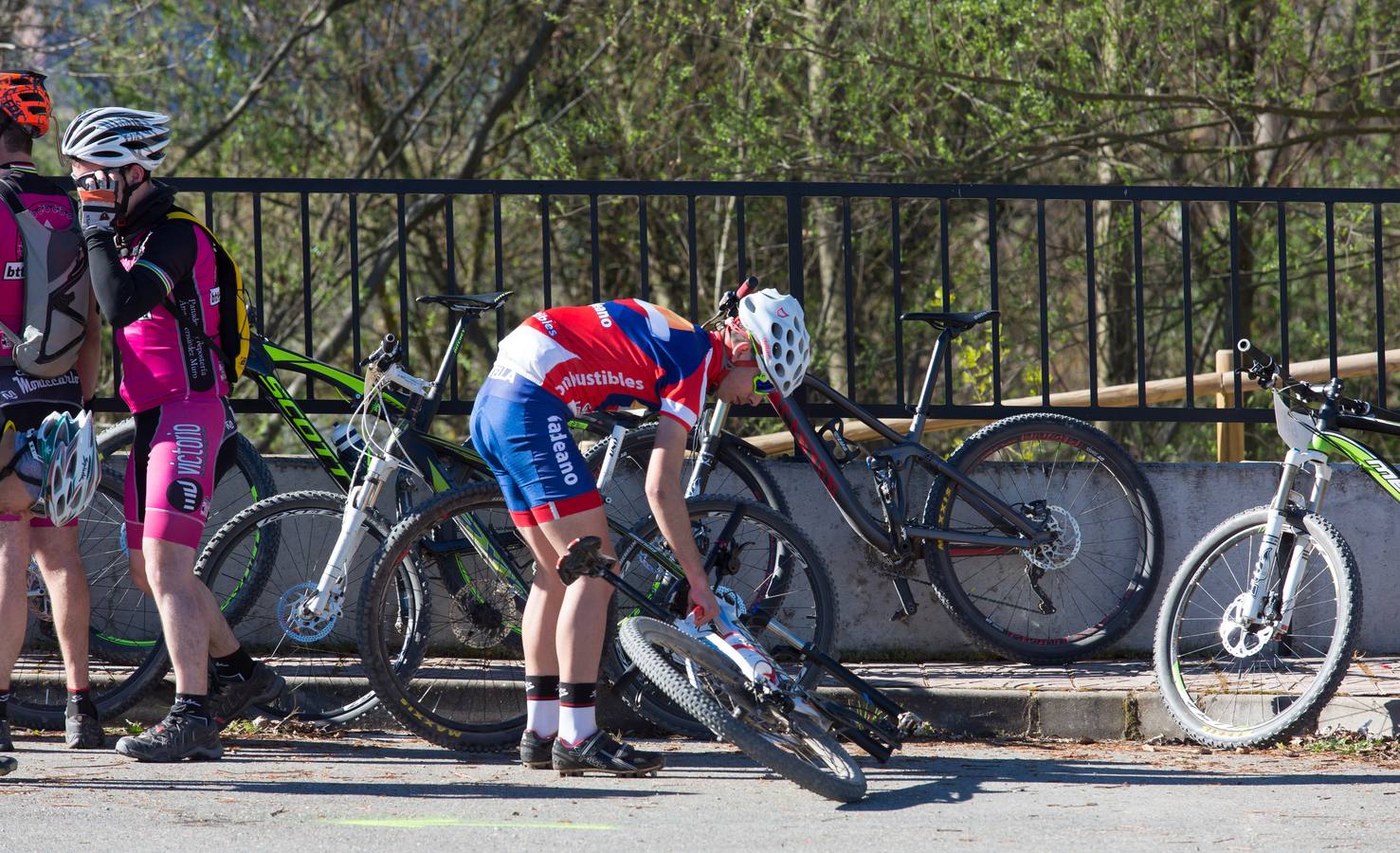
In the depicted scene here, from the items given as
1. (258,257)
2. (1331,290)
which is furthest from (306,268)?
(1331,290)

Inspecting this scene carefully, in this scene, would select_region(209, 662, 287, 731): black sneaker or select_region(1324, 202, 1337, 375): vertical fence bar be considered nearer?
select_region(209, 662, 287, 731): black sneaker

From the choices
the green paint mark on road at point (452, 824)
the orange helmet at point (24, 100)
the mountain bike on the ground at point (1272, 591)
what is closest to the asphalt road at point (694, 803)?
the green paint mark on road at point (452, 824)

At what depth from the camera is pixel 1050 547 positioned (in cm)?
676

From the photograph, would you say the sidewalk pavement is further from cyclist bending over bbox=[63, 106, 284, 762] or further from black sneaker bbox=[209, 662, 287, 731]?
cyclist bending over bbox=[63, 106, 284, 762]

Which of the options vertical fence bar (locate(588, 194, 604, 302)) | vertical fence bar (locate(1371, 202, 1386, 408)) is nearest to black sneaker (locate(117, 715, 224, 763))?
vertical fence bar (locate(588, 194, 604, 302))

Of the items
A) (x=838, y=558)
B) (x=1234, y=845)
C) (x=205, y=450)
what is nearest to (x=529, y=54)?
(x=838, y=558)

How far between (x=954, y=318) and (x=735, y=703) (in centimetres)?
232

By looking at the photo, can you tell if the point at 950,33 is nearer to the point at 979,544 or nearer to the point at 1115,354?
the point at 1115,354

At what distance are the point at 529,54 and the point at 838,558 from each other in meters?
7.76

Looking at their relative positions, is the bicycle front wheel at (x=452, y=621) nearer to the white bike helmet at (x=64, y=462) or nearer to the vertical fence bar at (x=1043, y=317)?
the white bike helmet at (x=64, y=462)

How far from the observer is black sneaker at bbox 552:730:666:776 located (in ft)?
17.1

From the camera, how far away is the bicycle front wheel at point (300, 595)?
5938 mm

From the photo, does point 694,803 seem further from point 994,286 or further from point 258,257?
point 258,257

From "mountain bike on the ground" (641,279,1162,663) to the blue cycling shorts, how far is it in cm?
125
